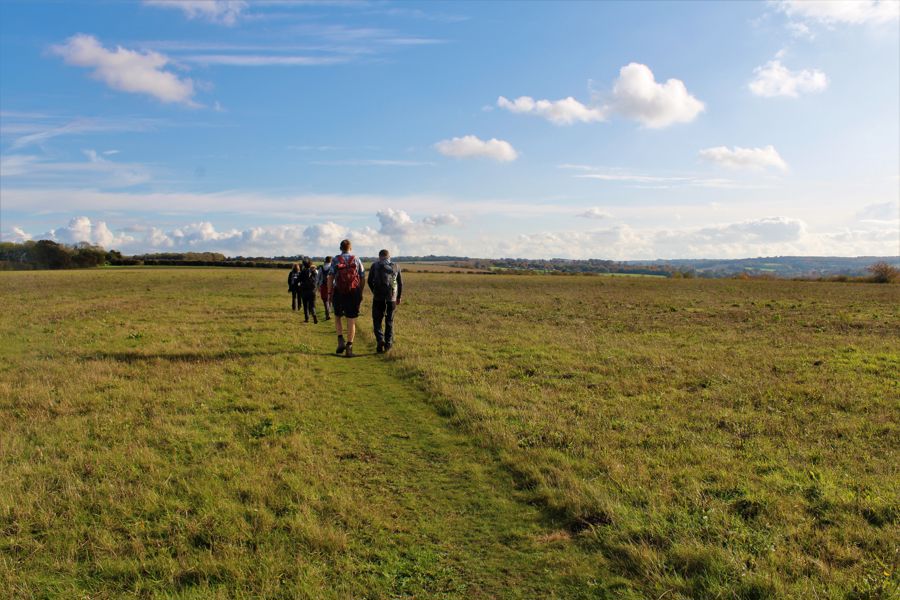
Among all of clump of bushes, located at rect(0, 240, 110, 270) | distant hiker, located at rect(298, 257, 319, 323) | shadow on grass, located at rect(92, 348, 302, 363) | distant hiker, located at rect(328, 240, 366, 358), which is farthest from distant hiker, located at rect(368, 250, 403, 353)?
clump of bushes, located at rect(0, 240, 110, 270)

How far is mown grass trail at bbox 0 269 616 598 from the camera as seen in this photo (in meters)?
4.03

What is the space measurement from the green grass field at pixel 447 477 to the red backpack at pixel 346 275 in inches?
75.6

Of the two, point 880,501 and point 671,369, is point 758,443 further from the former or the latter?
point 671,369

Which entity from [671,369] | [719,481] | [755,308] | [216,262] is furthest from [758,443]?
[216,262]

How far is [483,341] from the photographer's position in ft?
54.3

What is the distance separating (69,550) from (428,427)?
458 cm

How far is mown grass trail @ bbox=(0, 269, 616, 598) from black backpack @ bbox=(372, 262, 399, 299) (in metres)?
3.26

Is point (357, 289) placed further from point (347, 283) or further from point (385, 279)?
point (385, 279)

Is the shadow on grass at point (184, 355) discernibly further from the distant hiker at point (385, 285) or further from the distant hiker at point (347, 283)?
the distant hiker at point (385, 285)

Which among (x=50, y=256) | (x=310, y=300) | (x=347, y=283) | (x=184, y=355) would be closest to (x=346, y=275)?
(x=347, y=283)

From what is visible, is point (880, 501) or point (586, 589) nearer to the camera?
point (586, 589)

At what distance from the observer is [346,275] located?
13.2 metres

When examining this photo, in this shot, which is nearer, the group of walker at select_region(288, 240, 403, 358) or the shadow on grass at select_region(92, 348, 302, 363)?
the shadow on grass at select_region(92, 348, 302, 363)

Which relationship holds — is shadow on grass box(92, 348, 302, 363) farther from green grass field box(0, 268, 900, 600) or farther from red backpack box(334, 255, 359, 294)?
red backpack box(334, 255, 359, 294)
